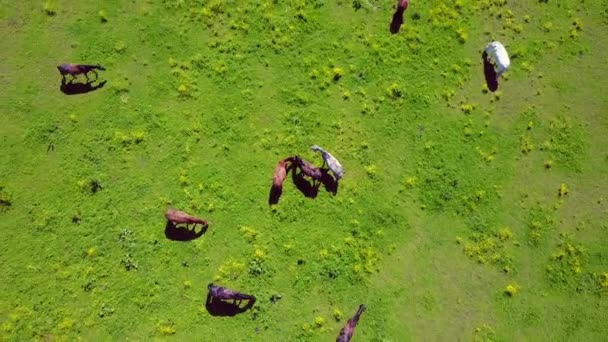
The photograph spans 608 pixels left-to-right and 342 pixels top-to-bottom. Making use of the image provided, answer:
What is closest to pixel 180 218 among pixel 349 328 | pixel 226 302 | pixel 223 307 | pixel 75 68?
pixel 226 302

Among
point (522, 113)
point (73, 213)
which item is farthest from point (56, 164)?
point (522, 113)

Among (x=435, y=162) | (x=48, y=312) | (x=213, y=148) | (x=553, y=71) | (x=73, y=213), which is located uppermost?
(x=553, y=71)

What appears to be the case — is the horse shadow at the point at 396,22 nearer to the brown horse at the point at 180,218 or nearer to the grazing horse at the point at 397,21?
the grazing horse at the point at 397,21

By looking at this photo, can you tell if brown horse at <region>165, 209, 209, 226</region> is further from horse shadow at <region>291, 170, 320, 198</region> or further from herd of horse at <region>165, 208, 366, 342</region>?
horse shadow at <region>291, 170, 320, 198</region>

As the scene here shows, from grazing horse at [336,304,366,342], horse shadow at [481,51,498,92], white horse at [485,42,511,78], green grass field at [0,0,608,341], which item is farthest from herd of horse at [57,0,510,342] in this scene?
white horse at [485,42,511,78]

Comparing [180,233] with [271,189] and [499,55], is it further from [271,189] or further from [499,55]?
[499,55]

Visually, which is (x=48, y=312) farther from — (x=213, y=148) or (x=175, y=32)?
(x=175, y=32)
